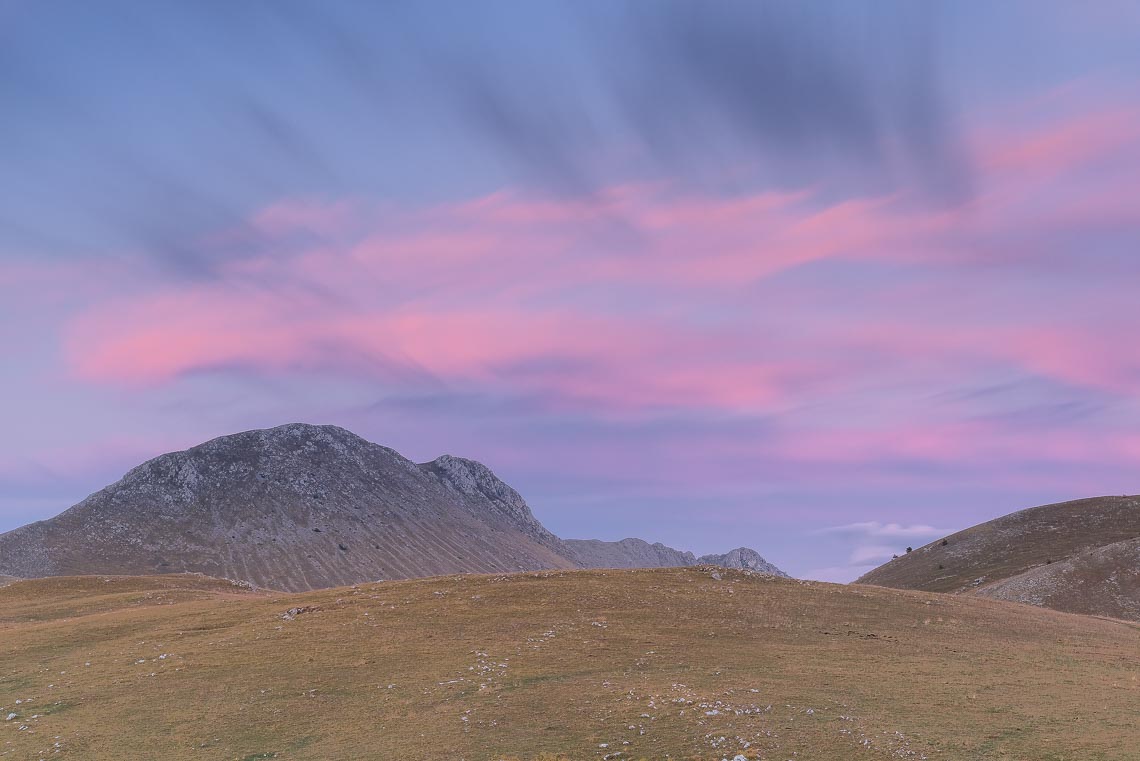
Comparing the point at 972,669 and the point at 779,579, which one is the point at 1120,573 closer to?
the point at 779,579

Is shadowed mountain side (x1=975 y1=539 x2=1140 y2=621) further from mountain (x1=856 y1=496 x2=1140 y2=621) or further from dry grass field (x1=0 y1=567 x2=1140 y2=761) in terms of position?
dry grass field (x1=0 y1=567 x2=1140 y2=761)

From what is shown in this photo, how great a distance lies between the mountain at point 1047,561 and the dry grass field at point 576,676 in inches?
1124

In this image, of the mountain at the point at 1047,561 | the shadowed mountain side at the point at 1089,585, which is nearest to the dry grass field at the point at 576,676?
the shadowed mountain side at the point at 1089,585

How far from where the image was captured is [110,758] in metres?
32.7

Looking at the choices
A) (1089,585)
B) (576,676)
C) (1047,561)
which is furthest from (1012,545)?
(576,676)

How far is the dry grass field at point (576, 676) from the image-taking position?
3212 cm

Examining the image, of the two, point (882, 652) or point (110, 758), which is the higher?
point (882, 652)

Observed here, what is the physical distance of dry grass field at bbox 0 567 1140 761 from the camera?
105 feet

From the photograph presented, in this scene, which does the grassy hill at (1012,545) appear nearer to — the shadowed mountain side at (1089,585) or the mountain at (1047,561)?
the mountain at (1047,561)

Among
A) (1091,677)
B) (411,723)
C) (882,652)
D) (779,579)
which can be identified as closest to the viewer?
(411,723)

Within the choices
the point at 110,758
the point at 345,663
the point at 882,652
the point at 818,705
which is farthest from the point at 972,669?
the point at 110,758

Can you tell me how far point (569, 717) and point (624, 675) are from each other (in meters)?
7.04

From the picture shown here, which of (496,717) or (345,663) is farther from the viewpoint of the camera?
(345,663)

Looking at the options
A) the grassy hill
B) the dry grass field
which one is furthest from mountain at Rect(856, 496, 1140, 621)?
the dry grass field
